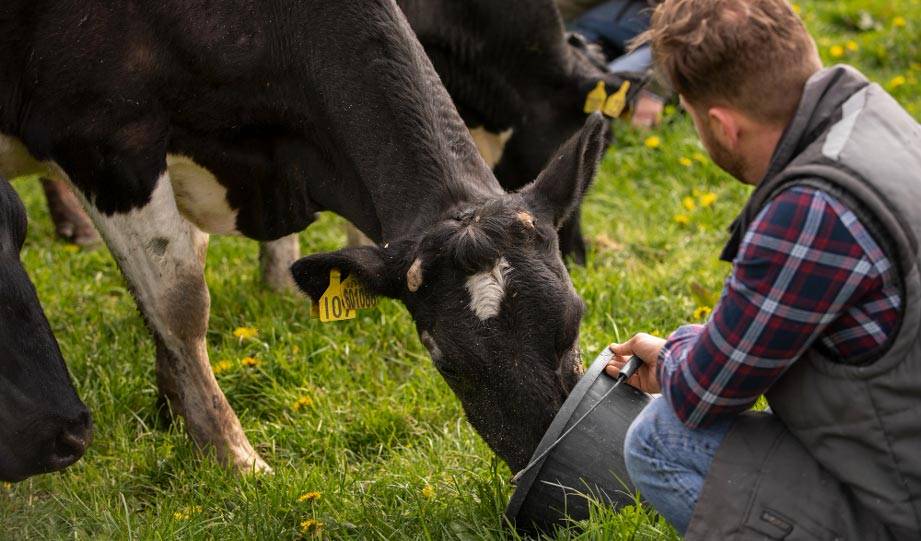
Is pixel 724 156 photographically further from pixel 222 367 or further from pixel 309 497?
pixel 222 367

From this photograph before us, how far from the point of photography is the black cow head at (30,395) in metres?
3.46

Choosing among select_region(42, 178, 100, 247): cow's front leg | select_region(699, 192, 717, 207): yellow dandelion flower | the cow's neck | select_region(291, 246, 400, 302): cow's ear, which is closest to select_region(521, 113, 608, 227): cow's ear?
the cow's neck

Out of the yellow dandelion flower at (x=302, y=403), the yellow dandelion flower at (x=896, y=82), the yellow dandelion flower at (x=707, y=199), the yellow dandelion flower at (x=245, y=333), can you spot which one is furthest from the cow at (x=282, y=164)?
the yellow dandelion flower at (x=896, y=82)

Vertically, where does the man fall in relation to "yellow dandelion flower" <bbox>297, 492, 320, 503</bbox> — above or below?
above

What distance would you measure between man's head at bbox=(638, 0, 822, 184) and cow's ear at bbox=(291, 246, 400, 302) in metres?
1.30

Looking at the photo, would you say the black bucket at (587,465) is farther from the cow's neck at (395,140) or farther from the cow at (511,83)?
the cow at (511,83)

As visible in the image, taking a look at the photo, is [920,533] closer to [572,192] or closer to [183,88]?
[572,192]

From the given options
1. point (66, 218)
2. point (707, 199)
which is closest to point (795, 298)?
point (707, 199)

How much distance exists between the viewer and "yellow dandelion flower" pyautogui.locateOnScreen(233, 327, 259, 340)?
520 centimetres

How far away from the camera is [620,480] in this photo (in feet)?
10.7

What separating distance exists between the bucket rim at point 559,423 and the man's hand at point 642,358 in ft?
0.11

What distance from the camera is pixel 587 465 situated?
3.31 m

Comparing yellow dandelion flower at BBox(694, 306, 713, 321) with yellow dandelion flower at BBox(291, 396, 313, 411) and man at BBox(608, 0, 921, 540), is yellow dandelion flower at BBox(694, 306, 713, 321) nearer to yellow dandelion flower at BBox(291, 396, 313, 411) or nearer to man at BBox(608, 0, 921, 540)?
yellow dandelion flower at BBox(291, 396, 313, 411)

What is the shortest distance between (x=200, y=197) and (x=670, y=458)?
2475mm
